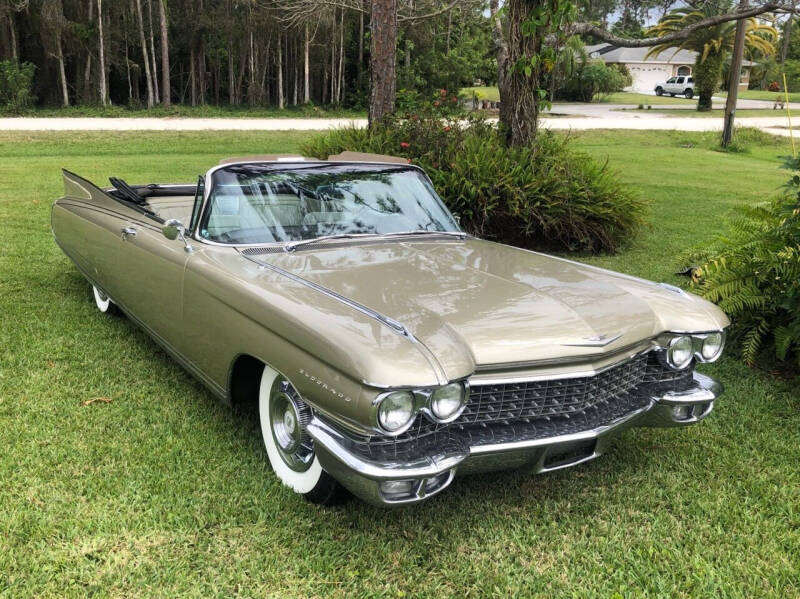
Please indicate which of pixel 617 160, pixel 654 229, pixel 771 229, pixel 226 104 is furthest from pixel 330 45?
pixel 771 229

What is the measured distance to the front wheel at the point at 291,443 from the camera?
2.69 m

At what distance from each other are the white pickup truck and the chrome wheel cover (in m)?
54.7

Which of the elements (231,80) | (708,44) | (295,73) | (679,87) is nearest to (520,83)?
(231,80)

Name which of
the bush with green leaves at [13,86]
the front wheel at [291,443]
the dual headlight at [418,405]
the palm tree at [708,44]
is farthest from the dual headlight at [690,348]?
the palm tree at [708,44]

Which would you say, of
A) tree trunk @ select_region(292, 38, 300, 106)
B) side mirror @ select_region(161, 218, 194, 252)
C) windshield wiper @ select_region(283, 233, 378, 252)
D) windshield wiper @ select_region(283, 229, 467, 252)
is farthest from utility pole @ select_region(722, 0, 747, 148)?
tree trunk @ select_region(292, 38, 300, 106)

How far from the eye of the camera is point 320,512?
2766 millimetres

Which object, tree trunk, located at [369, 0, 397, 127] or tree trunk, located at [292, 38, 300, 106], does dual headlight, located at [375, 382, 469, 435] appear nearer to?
tree trunk, located at [369, 0, 397, 127]

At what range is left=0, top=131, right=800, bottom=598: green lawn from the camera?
241 cm

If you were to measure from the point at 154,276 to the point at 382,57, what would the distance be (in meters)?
6.91

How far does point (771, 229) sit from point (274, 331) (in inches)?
151

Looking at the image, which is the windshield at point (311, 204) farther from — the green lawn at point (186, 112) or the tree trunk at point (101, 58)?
the tree trunk at point (101, 58)

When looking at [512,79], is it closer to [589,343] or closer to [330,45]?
[589,343]

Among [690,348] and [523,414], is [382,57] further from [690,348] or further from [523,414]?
[523,414]

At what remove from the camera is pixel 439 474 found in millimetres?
2316
